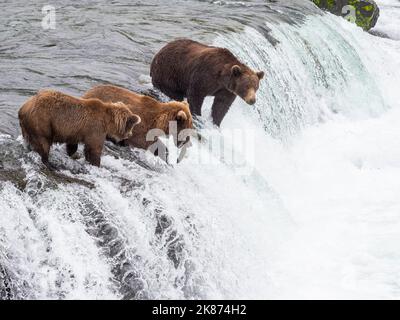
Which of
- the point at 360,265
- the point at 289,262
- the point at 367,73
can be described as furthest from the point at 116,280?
the point at 367,73

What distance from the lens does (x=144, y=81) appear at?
8.11m

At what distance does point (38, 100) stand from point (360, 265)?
144 inches

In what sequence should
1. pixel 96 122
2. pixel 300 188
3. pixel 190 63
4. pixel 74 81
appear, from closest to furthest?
pixel 96 122 → pixel 190 63 → pixel 74 81 → pixel 300 188

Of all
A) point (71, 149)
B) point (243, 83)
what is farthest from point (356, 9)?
point (71, 149)

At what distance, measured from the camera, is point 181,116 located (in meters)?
5.81

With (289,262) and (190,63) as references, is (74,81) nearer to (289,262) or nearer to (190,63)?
(190,63)

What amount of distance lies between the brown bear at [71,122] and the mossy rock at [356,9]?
44.3 feet

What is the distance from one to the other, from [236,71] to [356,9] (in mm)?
12037

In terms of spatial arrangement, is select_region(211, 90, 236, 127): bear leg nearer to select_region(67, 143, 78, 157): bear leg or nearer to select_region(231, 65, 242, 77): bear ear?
select_region(231, 65, 242, 77): bear ear

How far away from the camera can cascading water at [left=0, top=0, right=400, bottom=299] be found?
480 centimetres

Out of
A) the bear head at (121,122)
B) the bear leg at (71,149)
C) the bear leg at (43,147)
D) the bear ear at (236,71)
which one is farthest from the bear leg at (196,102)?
the bear leg at (43,147)

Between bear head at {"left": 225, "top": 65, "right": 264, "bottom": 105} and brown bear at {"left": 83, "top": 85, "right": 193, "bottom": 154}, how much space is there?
1377 millimetres

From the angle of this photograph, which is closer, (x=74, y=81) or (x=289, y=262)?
(x=289, y=262)

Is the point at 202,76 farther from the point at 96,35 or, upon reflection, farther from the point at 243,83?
the point at 96,35
